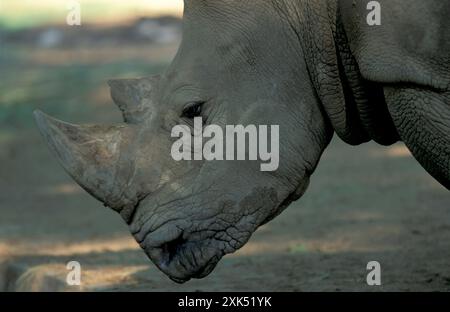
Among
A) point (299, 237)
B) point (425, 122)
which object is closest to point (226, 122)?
point (425, 122)

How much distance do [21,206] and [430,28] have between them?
5.61 metres

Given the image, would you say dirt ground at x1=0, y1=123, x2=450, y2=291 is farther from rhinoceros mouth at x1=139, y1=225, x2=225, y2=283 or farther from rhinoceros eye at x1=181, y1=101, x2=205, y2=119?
rhinoceros eye at x1=181, y1=101, x2=205, y2=119

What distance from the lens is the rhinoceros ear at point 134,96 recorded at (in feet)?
15.7

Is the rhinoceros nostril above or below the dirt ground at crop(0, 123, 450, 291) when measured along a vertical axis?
below

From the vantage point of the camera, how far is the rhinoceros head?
4672 mm

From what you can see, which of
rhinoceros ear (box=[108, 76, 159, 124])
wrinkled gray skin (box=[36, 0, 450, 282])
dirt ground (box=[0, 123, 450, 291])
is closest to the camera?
wrinkled gray skin (box=[36, 0, 450, 282])

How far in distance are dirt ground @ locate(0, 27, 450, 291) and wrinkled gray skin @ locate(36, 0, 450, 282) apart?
1.39 m

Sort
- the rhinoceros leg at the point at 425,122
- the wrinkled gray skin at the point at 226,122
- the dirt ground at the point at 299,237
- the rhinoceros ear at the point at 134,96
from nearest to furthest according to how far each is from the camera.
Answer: the rhinoceros leg at the point at 425,122 → the wrinkled gray skin at the point at 226,122 → the rhinoceros ear at the point at 134,96 → the dirt ground at the point at 299,237

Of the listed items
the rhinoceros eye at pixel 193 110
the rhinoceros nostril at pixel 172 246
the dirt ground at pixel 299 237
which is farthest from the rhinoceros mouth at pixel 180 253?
the dirt ground at pixel 299 237

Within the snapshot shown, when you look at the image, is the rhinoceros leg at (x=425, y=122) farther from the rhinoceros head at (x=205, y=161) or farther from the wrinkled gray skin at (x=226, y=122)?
the rhinoceros head at (x=205, y=161)

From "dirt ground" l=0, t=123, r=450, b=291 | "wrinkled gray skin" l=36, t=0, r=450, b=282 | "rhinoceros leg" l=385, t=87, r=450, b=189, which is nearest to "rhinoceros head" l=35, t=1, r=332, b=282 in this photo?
"wrinkled gray skin" l=36, t=0, r=450, b=282

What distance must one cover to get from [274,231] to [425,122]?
10.9 feet

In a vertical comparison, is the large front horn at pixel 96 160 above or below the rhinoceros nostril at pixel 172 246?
above

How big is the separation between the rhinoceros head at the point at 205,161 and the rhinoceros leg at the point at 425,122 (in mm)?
433
